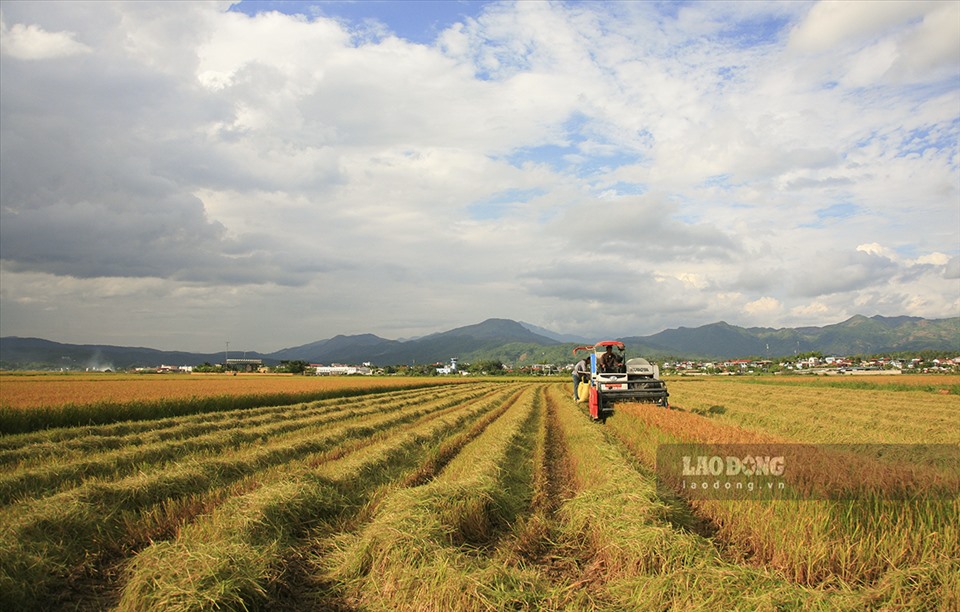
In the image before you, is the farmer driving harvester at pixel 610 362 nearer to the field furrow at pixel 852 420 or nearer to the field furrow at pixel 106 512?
the field furrow at pixel 852 420

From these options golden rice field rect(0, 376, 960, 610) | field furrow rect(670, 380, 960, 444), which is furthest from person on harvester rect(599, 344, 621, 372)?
golden rice field rect(0, 376, 960, 610)

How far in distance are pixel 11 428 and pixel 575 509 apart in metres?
17.0

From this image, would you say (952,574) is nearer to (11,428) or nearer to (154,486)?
(154,486)

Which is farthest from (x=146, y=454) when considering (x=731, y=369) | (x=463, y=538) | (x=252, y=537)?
(x=731, y=369)

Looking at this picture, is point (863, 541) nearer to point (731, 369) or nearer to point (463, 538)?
point (463, 538)

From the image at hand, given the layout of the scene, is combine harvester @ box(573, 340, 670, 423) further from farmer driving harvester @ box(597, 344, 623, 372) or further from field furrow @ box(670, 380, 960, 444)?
field furrow @ box(670, 380, 960, 444)

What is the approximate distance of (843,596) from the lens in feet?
14.0

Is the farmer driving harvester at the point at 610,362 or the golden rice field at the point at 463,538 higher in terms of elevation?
the farmer driving harvester at the point at 610,362

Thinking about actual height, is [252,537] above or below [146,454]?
above

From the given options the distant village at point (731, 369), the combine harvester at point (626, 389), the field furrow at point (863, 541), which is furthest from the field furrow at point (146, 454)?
the distant village at point (731, 369)

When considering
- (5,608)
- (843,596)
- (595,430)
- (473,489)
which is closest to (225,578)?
(5,608)

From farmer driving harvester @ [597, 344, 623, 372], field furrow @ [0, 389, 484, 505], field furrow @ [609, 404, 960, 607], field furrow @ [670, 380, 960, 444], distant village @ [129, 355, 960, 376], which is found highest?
farmer driving harvester @ [597, 344, 623, 372]

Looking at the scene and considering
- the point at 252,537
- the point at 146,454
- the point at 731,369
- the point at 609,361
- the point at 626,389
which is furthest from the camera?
the point at 731,369

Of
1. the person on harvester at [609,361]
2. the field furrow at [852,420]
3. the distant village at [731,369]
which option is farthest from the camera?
the distant village at [731,369]
